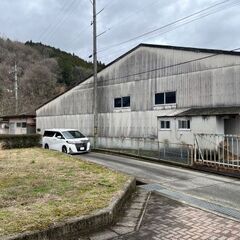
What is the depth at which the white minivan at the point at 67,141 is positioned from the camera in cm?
2194

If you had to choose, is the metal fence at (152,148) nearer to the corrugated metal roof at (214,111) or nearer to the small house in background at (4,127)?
the corrugated metal roof at (214,111)

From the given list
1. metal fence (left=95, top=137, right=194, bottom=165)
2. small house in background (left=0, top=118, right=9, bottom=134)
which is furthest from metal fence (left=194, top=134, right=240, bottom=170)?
small house in background (left=0, top=118, right=9, bottom=134)

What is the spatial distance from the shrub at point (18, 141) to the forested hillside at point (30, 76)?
39258 mm

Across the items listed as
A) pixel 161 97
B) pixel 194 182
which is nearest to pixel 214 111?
pixel 161 97

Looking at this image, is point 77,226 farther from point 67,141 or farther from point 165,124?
point 67,141

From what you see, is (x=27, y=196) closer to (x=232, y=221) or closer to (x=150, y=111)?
(x=232, y=221)

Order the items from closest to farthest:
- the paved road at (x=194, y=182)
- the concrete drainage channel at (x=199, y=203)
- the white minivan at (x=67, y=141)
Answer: the concrete drainage channel at (x=199, y=203)
the paved road at (x=194, y=182)
the white minivan at (x=67, y=141)

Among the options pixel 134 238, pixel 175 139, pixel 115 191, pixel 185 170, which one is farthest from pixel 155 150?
pixel 134 238

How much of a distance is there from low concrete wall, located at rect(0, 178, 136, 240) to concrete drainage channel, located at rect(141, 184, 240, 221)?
2178 mm

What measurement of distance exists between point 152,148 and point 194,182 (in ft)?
31.9

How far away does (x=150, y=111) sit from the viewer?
23109 millimetres

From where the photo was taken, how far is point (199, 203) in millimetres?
8219

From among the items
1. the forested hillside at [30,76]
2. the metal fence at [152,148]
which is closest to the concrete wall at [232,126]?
the metal fence at [152,148]

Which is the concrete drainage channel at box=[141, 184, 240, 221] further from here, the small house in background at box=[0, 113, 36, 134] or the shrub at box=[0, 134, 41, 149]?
the small house in background at box=[0, 113, 36, 134]
